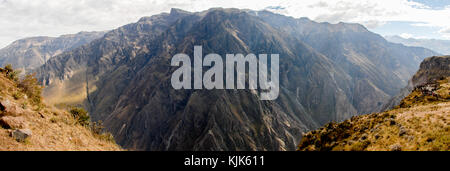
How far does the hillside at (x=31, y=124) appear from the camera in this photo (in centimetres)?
1296

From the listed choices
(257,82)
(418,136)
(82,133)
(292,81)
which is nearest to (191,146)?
(257,82)

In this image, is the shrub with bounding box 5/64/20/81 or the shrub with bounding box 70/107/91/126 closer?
Result: the shrub with bounding box 5/64/20/81

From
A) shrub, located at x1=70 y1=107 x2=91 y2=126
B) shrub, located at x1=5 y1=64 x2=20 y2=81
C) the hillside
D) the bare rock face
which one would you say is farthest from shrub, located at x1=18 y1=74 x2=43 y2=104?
the bare rock face

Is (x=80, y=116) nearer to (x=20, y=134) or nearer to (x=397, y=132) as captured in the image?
(x=20, y=134)

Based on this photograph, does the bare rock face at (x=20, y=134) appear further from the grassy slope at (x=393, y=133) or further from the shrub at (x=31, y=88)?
the grassy slope at (x=393, y=133)

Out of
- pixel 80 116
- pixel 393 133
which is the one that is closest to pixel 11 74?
pixel 80 116

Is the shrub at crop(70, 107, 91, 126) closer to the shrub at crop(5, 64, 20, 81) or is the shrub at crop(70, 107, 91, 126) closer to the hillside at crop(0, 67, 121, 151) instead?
the hillside at crop(0, 67, 121, 151)

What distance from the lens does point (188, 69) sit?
140750mm

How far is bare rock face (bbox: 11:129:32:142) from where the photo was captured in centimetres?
1273

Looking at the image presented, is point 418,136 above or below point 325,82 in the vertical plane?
above
